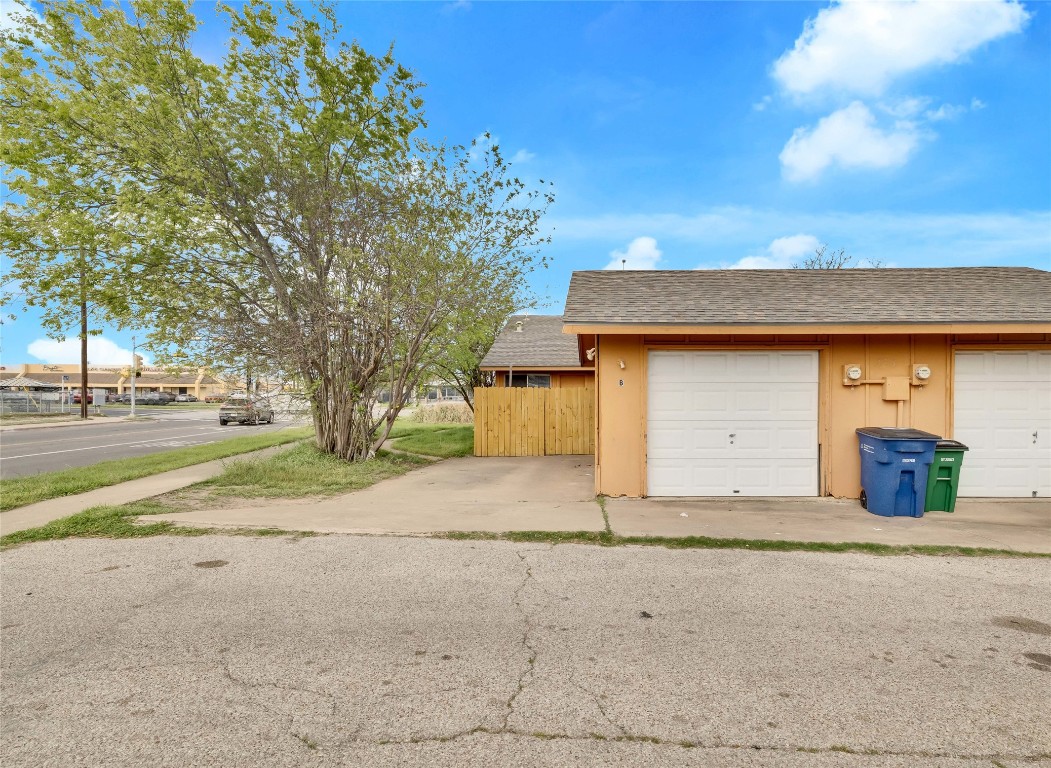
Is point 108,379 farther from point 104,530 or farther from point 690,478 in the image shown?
point 690,478

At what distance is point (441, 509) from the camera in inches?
313

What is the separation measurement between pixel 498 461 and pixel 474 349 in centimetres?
782

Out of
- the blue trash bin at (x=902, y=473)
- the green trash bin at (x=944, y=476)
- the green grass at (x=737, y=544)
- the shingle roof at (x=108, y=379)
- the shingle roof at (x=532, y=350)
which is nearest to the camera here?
the green grass at (x=737, y=544)

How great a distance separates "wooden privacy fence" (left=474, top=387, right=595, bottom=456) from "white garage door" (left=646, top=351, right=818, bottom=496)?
6743 mm

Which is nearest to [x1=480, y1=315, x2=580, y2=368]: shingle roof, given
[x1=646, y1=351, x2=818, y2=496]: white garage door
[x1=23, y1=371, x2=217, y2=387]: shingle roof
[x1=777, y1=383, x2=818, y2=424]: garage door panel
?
[x1=646, y1=351, x2=818, y2=496]: white garage door

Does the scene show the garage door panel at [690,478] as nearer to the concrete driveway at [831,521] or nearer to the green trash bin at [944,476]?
the concrete driveway at [831,521]

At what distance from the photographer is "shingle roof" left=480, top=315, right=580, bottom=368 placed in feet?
59.8

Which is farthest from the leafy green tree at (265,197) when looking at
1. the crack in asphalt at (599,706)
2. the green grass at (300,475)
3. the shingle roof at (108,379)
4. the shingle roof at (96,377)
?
the shingle roof at (96,377)

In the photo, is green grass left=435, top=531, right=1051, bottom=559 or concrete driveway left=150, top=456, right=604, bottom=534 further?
concrete driveway left=150, top=456, right=604, bottom=534

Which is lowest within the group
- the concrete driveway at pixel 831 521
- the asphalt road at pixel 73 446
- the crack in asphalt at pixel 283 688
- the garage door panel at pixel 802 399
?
the asphalt road at pixel 73 446

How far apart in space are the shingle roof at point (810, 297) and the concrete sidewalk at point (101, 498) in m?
7.25

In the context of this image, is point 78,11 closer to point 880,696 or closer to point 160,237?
point 160,237

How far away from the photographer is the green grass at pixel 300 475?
9.23 metres

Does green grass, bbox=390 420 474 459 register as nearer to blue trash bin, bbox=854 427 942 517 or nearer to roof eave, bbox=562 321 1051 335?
roof eave, bbox=562 321 1051 335
